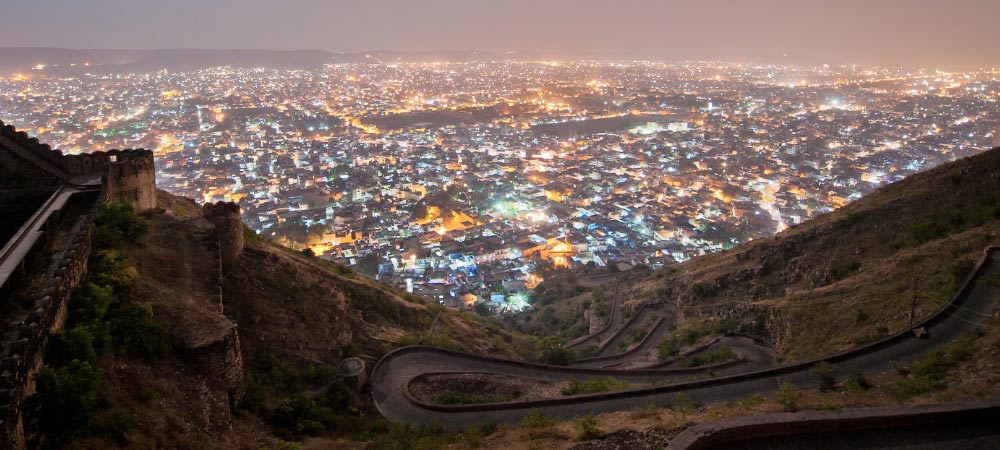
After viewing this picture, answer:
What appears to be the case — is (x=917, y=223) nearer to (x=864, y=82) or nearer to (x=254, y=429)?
(x=254, y=429)

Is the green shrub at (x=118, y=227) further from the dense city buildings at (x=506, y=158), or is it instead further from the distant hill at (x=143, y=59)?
the distant hill at (x=143, y=59)

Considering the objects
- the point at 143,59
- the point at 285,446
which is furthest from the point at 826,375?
the point at 143,59

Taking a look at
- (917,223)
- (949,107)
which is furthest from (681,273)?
(949,107)

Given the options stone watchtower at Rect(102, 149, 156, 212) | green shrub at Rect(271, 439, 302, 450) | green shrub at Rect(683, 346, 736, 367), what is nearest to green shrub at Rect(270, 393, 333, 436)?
green shrub at Rect(271, 439, 302, 450)

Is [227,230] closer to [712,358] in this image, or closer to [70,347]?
[70,347]

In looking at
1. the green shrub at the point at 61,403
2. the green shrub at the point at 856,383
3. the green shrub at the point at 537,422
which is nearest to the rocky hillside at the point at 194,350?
the green shrub at the point at 61,403
